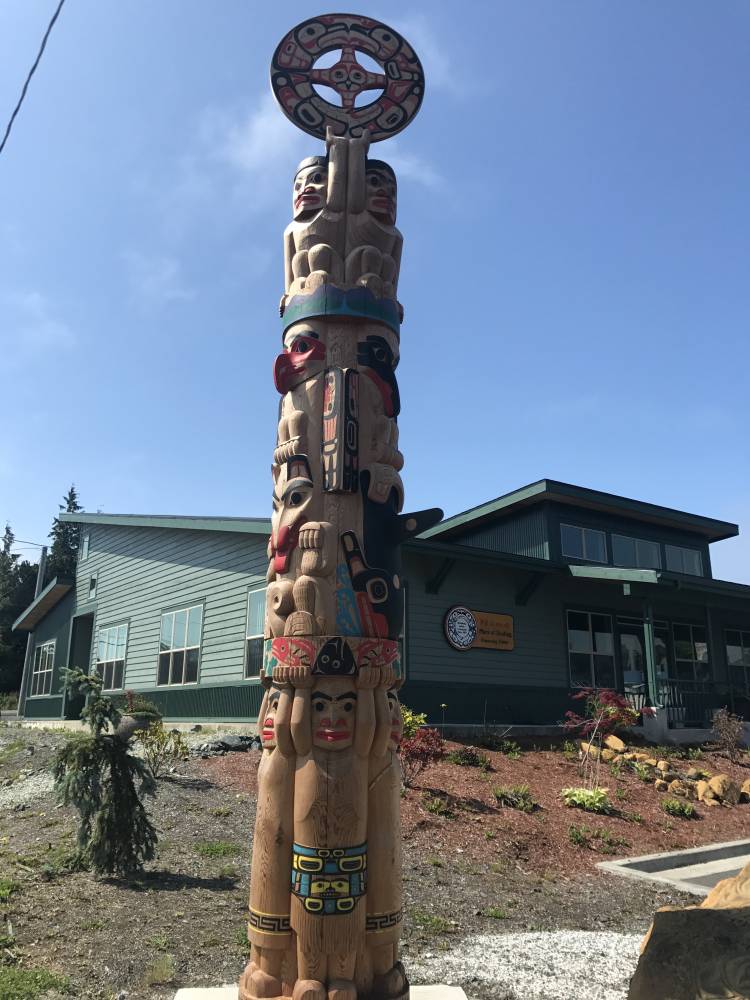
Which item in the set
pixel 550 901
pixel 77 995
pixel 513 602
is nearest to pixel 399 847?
pixel 77 995

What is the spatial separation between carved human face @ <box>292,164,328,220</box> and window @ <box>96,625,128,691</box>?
18.8m

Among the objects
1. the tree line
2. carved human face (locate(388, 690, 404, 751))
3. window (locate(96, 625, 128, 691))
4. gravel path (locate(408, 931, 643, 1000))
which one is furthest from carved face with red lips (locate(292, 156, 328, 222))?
the tree line

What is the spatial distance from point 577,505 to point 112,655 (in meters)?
14.5

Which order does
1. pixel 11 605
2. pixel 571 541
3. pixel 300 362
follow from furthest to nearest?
pixel 11 605 < pixel 571 541 < pixel 300 362

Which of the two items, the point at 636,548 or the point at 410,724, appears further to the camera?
the point at 636,548

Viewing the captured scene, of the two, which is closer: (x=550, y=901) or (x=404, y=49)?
(x=404, y=49)

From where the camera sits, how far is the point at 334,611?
5.12 meters

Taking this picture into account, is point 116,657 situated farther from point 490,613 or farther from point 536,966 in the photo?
point 536,966

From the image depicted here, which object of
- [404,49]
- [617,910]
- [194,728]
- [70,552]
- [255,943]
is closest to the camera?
[255,943]

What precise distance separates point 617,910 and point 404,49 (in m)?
9.12

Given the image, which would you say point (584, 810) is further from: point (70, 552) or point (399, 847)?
point (70, 552)

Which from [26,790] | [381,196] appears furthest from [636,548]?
Answer: [381,196]

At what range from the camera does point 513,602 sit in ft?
64.3

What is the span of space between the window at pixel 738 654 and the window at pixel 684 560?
7.30 feet
